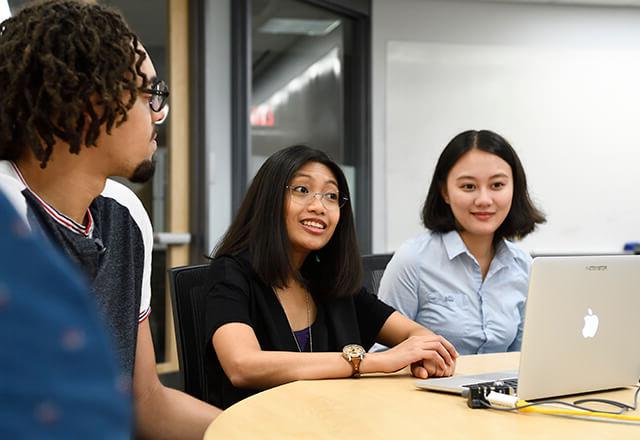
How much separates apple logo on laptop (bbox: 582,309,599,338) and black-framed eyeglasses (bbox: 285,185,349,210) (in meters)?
0.80

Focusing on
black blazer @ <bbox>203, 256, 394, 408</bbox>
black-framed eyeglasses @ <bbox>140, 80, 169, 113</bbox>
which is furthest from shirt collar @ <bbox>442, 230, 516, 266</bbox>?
black-framed eyeglasses @ <bbox>140, 80, 169, 113</bbox>

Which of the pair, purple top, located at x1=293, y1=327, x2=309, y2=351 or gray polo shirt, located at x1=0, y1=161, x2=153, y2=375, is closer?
gray polo shirt, located at x1=0, y1=161, x2=153, y2=375

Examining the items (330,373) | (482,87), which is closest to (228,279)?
(330,373)

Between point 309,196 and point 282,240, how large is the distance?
0.15m

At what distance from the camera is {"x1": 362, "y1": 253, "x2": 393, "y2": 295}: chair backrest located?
2398 mm

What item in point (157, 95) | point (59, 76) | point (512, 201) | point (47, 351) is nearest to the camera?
point (47, 351)

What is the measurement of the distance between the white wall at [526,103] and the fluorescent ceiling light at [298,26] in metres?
0.39

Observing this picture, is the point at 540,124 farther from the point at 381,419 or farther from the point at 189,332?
the point at 381,419

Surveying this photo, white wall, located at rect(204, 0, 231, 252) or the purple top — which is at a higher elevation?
white wall, located at rect(204, 0, 231, 252)

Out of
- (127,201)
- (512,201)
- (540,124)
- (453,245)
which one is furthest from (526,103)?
(127,201)

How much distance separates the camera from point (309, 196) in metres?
2.07

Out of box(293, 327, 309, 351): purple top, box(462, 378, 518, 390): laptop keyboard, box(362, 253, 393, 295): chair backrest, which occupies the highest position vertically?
box(362, 253, 393, 295): chair backrest

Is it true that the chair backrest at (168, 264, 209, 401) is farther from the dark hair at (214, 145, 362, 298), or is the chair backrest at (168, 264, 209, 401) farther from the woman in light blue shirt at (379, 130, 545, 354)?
the woman in light blue shirt at (379, 130, 545, 354)

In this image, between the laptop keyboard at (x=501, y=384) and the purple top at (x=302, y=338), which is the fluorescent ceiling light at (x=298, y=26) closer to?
the purple top at (x=302, y=338)
